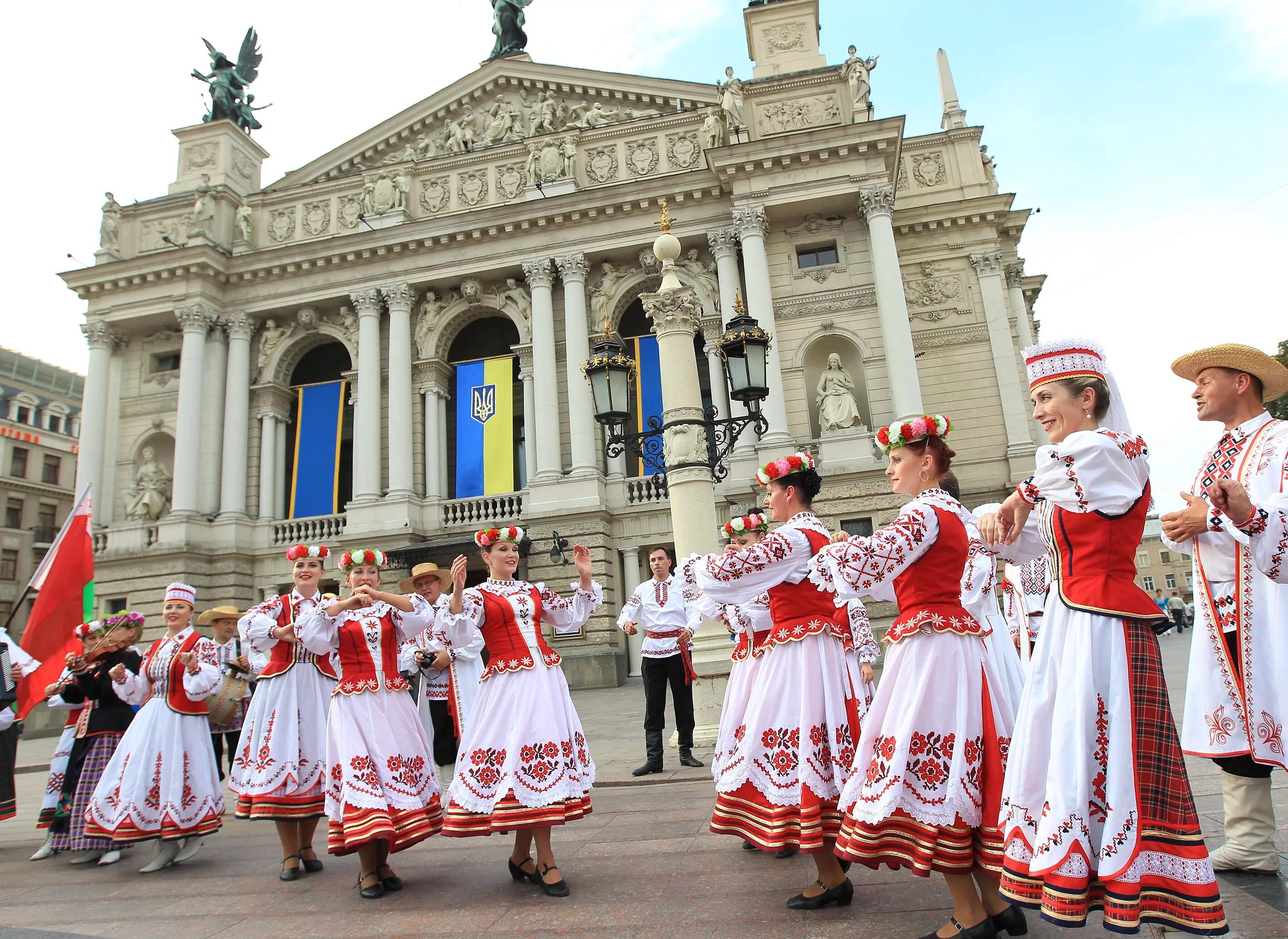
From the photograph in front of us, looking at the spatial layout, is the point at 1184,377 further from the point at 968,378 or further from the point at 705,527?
the point at 968,378

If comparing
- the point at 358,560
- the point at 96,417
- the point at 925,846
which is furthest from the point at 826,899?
the point at 96,417

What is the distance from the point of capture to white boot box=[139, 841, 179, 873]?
241 inches

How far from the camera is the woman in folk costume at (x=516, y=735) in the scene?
470 centimetres

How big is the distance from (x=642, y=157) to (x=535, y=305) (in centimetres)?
568

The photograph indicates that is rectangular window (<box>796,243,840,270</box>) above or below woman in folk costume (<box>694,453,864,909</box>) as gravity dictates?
above

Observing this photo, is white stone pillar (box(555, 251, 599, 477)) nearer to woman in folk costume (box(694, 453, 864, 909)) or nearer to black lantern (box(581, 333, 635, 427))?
black lantern (box(581, 333, 635, 427))

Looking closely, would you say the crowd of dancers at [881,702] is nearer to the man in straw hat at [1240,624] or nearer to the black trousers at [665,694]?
the man in straw hat at [1240,624]

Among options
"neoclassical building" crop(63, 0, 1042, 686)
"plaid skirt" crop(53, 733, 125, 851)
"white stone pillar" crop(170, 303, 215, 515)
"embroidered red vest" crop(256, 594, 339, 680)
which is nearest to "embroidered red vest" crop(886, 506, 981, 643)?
"embroidered red vest" crop(256, 594, 339, 680)

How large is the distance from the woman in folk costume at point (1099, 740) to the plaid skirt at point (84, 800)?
6.80 meters

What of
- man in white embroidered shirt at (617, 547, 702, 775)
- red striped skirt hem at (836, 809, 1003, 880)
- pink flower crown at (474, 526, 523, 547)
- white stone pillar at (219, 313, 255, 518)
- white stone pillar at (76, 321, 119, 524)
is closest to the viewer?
red striped skirt hem at (836, 809, 1003, 880)

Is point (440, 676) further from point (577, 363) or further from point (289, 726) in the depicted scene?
point (577, 363)

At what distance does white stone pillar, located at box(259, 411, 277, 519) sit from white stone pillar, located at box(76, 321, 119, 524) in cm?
479

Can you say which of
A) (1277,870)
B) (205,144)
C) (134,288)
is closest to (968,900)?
(1277,870)

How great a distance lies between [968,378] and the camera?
23969 mm
